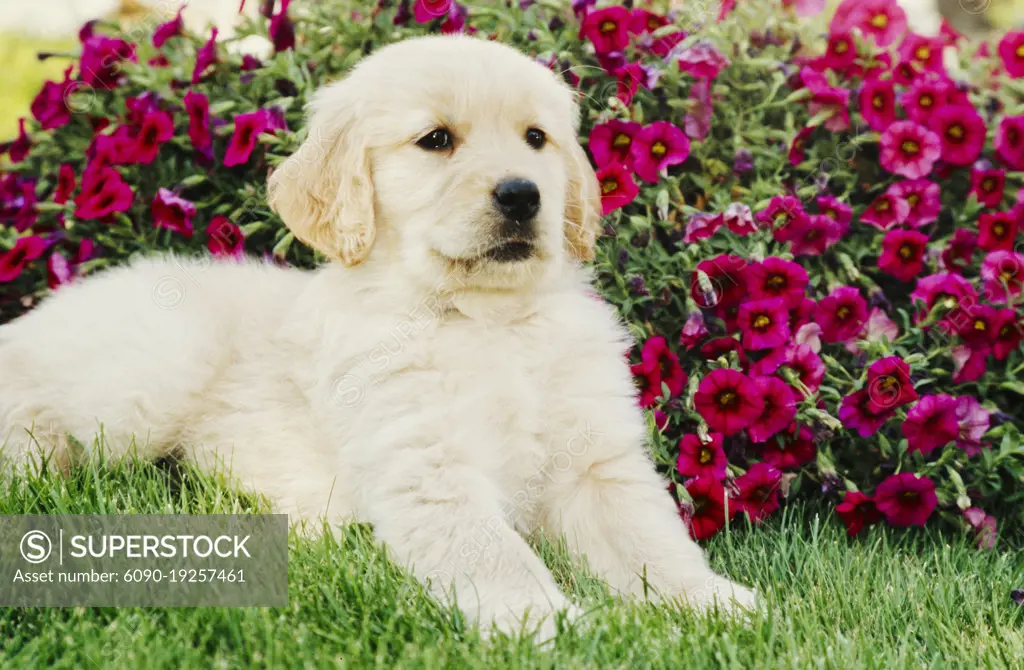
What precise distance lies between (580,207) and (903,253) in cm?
122

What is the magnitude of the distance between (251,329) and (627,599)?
150 cm

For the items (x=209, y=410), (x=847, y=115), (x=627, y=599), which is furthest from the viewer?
(x=847, y=115)

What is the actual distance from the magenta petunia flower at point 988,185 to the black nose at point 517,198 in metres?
1.91

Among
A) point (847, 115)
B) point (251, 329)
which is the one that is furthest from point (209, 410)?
point (847, 115)

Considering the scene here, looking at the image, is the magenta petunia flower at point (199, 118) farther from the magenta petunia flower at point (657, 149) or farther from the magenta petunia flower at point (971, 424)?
the magenta petunia flower at point (971, 424)

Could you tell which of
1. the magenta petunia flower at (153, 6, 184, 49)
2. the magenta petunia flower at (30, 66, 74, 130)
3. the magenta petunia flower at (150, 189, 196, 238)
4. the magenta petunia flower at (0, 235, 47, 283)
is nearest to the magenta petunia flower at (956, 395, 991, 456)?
the magenta petunia flower at (150, 189, 196, 238)

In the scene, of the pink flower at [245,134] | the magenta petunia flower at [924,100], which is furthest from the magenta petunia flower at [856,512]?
the pink flower at [245,134]

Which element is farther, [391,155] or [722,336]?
[722,336]

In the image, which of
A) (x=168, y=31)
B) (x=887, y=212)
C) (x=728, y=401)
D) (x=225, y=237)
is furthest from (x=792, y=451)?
(x=168, y=31)

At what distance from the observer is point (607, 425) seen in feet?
9.07

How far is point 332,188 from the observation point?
9.39 ft

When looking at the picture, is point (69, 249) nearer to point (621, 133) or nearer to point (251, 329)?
point (251, 329)

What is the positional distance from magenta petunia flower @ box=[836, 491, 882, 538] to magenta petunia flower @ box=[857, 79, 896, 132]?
4.47ft

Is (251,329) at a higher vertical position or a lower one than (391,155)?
lower
